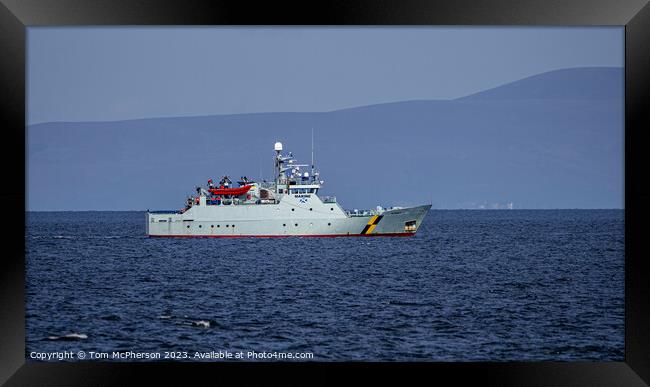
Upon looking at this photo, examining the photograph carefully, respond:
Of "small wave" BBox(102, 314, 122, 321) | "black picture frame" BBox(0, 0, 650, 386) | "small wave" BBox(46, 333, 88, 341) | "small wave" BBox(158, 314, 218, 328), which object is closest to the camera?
"black picture frame" BBox(0, 0, 650, 386)

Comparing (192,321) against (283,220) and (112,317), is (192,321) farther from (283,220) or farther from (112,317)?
(283,220)

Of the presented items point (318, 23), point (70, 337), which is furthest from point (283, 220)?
point (318, 23)

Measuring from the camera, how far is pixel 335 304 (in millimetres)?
25781

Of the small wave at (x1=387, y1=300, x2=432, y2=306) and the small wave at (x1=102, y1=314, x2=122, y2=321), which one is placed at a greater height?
the small wave at (x1=102, y1=314, x2=122, y2=321)

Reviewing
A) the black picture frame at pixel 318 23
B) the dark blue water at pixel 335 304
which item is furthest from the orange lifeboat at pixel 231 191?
the black picture frame at pixel 318 23

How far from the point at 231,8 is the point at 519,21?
12.2 ft

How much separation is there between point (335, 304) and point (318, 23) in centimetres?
1568

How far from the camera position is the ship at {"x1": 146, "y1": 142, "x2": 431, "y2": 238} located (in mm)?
55812

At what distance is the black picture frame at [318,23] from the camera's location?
10766 millimetres

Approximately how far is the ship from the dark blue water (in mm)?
6252

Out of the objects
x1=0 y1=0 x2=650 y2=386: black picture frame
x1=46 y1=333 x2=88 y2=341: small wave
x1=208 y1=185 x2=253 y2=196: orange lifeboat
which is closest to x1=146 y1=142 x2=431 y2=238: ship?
x1=208 y1=185 x2=253 y2=196: orange lifeboat

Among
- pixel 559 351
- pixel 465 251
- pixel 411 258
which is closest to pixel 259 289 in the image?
pixel 559 351

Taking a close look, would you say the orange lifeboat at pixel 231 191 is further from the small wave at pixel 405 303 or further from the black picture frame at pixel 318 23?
the black picture frame at pixel 318 23

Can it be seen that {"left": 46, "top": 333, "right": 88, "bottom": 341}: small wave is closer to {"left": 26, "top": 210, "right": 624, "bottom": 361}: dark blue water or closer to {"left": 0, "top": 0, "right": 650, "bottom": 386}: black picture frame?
{"left": 26, "top": 210, "right": 624, "bottom": 361}: dark blue water
